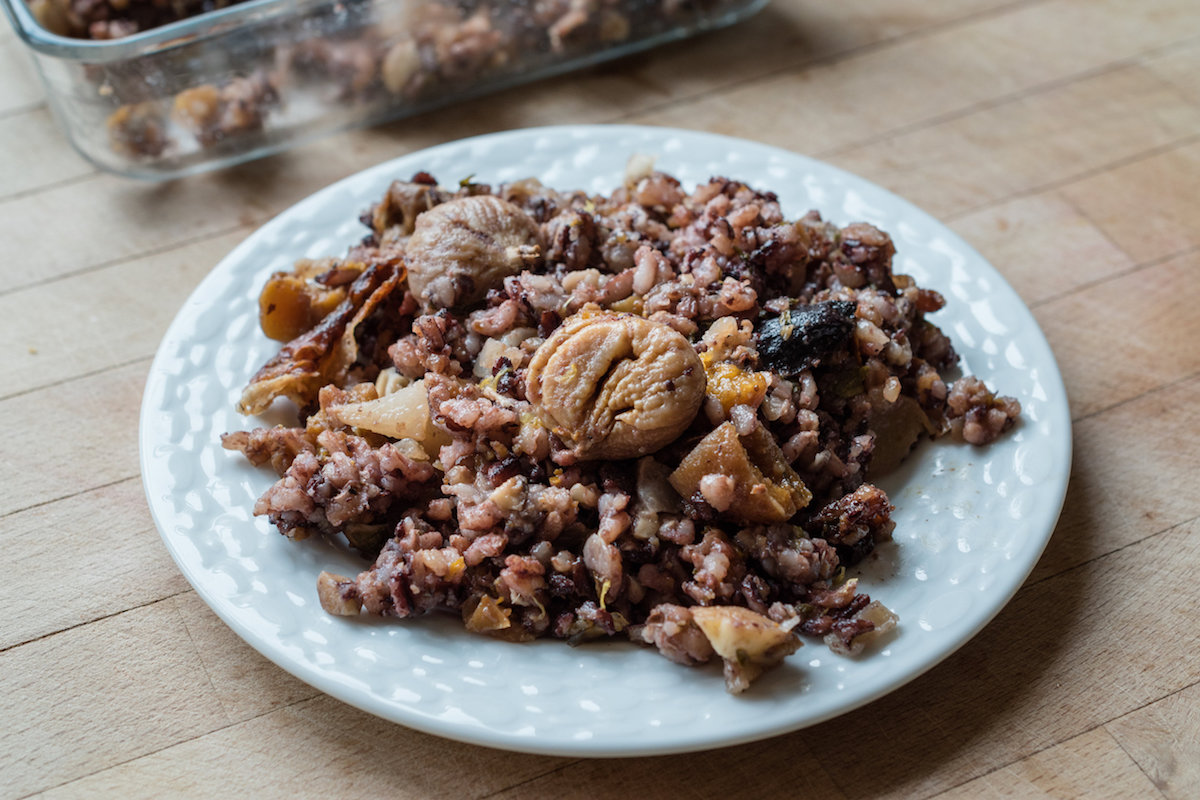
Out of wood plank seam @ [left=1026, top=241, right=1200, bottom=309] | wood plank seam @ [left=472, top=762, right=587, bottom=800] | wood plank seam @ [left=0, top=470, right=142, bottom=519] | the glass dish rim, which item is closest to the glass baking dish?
the glass dish rim

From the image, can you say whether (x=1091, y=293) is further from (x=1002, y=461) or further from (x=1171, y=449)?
(x=1002, y=461)

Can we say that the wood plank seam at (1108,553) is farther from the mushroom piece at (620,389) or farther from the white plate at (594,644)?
the mushroom piece at (620,389)

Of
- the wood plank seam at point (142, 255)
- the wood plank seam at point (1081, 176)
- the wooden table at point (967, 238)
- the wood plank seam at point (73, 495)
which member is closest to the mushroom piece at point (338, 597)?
the wooden table at point (967, 238)

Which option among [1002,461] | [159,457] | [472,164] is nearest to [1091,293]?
[1002,461]

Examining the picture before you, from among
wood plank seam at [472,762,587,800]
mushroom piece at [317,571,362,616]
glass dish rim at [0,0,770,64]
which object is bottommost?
wood plank seam at [472,762,587,800]

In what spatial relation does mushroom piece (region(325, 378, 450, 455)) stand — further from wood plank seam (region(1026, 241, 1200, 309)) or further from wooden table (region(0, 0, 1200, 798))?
wood plank seam (region(1026, 241, 1200, 309))
